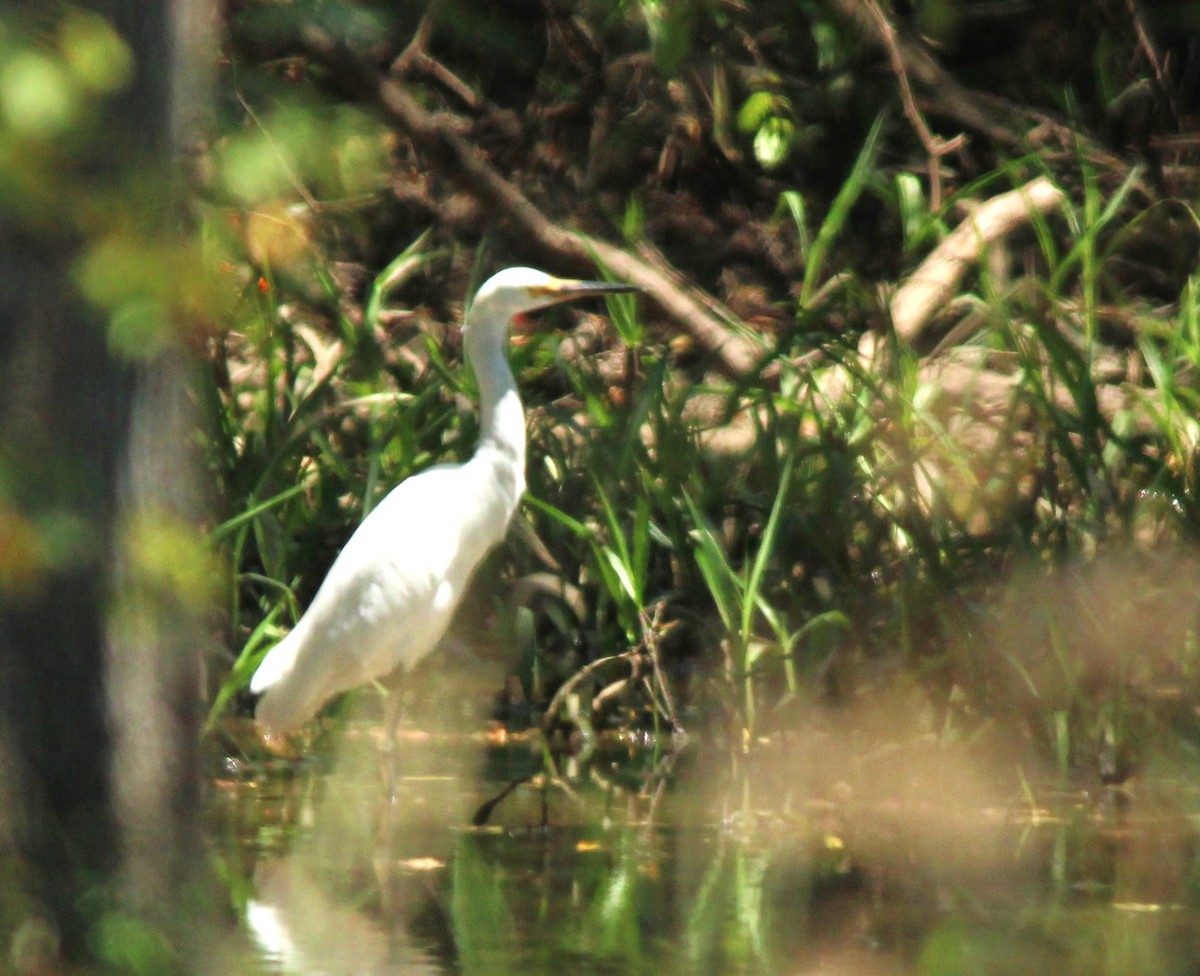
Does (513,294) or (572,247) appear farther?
(572,247)

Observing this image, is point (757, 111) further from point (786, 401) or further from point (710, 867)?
point (710, 867)

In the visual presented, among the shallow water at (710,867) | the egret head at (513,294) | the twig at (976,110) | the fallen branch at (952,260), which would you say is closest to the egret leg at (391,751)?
the shallow water at (710,867)

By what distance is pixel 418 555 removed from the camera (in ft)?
17.4

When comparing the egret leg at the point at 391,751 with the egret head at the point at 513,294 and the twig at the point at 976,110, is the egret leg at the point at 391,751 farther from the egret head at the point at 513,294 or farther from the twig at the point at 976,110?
the twig at the point at 976,110

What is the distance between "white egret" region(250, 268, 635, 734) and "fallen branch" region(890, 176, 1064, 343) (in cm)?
138

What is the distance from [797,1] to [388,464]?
82.6 inches

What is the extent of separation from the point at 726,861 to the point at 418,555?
150cm

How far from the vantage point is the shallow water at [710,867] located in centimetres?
348

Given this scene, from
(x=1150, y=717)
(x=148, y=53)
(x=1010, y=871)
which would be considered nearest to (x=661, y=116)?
(x=1150, y=717)

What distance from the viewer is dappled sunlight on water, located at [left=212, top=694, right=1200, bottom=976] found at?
11.5ft

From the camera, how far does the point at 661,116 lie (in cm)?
851

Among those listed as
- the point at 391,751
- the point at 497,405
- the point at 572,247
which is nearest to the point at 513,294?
the point at 497,405

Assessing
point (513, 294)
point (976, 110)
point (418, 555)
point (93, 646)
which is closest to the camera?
point (93, 646)

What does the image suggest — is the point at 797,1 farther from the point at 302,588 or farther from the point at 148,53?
the point at 148,53
